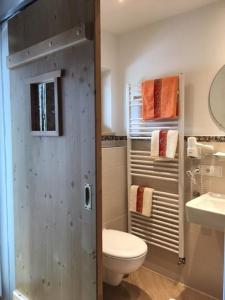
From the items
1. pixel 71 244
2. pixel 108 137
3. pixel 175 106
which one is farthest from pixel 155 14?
pixel 71 244

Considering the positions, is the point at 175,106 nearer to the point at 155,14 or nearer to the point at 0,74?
the point at 155,14

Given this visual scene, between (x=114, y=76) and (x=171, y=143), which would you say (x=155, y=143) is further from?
(x=114, y=76)

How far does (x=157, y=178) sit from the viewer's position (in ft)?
8.27

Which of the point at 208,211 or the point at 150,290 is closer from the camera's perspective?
the point at 208,211

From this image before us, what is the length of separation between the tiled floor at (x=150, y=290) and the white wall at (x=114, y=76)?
143cm

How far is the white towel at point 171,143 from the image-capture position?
2.29 metres

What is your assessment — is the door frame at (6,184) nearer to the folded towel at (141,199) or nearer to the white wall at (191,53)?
the folded towel at (141,199)

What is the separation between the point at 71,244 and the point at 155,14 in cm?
195

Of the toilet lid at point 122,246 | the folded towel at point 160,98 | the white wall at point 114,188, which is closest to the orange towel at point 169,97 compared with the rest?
the folded towel at point 160,98

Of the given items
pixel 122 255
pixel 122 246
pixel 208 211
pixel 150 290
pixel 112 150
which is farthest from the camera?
pixel 112 150

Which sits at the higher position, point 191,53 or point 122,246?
point 191,53

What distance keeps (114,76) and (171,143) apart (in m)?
0.98

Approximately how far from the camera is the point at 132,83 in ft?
8.80

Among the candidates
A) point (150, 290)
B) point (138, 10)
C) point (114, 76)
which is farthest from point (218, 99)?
point (150, 290)
